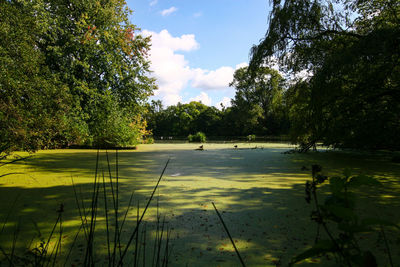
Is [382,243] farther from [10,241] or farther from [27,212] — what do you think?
[27,212]

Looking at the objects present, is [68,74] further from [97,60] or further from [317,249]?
[317,249]

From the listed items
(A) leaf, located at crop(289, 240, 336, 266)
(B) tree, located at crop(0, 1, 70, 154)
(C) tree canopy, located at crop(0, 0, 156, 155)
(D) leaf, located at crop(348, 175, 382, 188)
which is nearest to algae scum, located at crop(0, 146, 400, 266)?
(A) leaf, located at crop(289, 240, 336, 266)

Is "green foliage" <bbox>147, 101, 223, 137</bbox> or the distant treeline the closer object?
the distant treeline

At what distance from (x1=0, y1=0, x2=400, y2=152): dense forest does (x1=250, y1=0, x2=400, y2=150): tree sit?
15 millimetres

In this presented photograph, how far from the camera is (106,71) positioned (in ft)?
24.9

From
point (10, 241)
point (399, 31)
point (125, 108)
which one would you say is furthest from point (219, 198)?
point (125, 108)

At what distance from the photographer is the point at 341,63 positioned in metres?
3.01

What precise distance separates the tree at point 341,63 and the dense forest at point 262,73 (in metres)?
0.02

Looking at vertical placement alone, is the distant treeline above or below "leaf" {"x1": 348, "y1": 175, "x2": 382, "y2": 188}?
above

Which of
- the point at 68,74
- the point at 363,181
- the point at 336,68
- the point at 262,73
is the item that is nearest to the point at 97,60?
the point at 68,74

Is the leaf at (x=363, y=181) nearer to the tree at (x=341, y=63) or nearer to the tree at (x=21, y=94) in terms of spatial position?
the tree at (x=341, y=63)

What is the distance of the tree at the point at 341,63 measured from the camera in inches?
117

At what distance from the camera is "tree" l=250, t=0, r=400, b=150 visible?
117 inches

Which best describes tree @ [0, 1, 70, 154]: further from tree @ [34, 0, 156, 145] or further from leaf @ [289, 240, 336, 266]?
leaf @ [289, 240, 336, 266]
